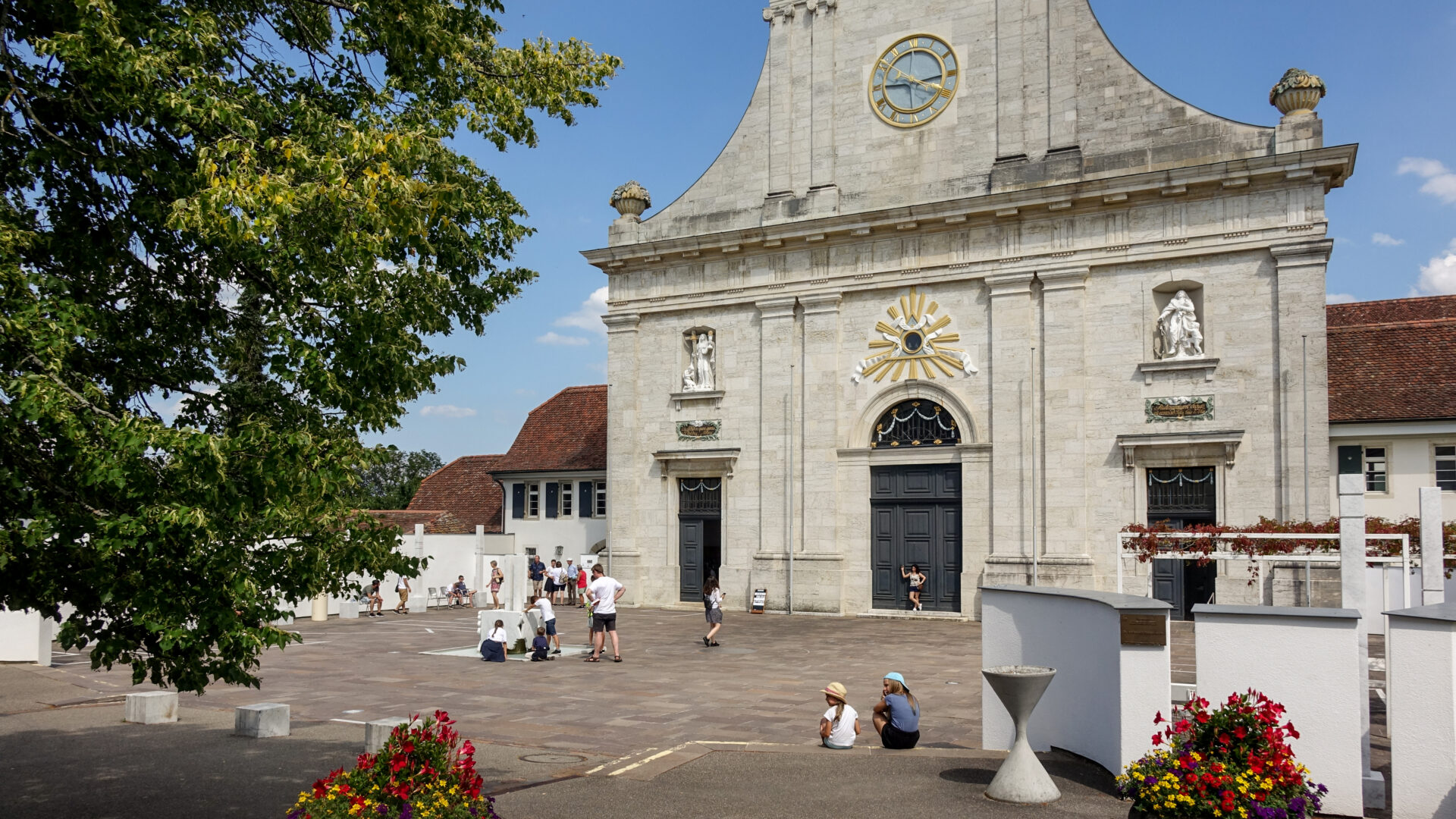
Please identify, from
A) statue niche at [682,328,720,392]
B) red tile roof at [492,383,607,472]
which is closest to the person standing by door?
statue niche at [682,328,720,392]

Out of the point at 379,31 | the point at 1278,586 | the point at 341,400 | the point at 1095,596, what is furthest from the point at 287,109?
the point at 1278,586

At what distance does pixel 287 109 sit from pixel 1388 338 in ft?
104

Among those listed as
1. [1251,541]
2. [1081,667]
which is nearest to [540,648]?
[1251,541]

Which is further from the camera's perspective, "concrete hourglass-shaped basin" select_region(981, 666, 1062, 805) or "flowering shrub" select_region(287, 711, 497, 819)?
"concrete hourglass-shaped basin" select_region(981, 666, 1062, 805)

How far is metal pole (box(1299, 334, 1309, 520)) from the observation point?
81.4ft

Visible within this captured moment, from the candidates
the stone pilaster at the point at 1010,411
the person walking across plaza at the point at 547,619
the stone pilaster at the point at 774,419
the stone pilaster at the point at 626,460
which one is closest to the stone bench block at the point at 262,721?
the person walking across plaza at the point at 547,619

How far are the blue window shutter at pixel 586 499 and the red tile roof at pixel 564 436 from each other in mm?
687

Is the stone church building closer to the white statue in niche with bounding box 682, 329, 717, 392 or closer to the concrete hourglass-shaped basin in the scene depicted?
the white statue in niche with bounding box 682, 329, 717, 392

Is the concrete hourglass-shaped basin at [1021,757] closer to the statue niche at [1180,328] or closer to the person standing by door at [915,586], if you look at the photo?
the statue niche at [1180,328]

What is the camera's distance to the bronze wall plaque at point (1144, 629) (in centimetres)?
906

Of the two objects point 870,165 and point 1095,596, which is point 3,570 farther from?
point 870,165

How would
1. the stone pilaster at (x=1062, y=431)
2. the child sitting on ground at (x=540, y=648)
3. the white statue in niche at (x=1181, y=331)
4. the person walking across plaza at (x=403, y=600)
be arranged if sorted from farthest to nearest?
the person walking across plaza at (x=403, y=600) → the stone pilaster at (x=1062, y=431) → the white statue in niche at (x=1181, y=331) → the child sitting on ground at (x=540, y=648)

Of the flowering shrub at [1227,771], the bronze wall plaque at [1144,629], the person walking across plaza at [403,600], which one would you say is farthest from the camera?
the person walking across plaza at [403,600]

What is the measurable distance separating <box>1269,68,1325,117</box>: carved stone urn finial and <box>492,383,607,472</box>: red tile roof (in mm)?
23823
